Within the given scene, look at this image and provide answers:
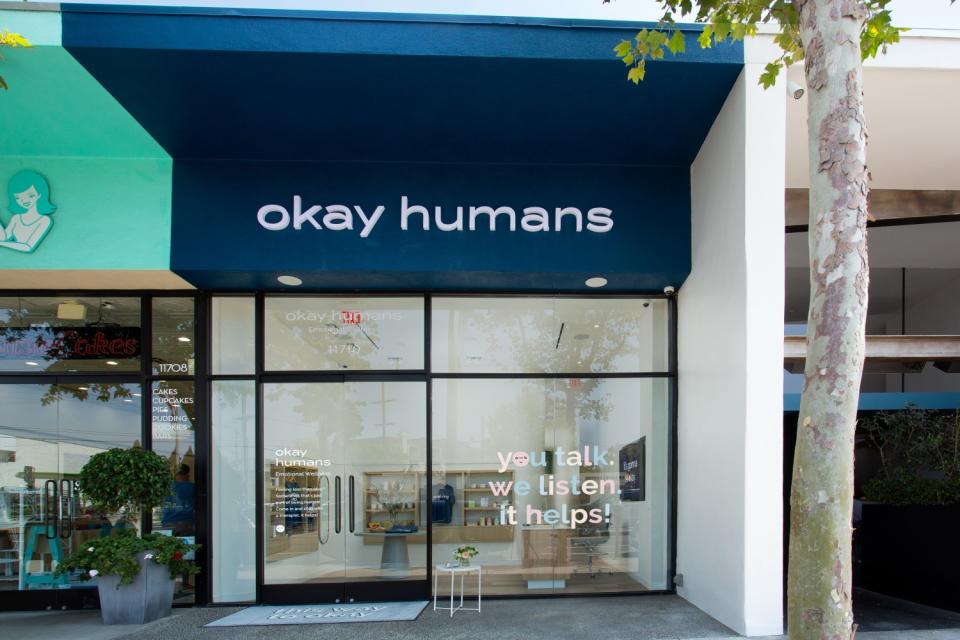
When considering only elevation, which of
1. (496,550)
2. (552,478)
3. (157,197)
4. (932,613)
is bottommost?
(932,613)

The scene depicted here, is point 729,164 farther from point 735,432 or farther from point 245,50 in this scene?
point 245,50

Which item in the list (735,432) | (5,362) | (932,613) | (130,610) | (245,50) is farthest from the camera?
(5,362)

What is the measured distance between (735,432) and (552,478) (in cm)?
210

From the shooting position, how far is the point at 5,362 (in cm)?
691

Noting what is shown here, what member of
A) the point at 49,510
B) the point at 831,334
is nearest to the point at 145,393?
the point at 49,510

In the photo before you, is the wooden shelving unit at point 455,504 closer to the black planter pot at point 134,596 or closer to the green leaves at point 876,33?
the black planter pot at point 134,596

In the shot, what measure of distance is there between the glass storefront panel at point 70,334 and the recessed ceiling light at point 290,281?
1.69 metres

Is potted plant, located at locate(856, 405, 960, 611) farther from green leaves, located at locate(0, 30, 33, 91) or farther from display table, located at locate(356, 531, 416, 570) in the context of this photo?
green leaves, located at locate(0, 30, 33, 91)

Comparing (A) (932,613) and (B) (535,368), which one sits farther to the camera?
(B) (535,368)

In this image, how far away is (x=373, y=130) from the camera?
6070 mm

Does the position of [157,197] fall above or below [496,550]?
above

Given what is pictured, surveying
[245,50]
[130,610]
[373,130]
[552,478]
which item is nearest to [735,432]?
[552,478]

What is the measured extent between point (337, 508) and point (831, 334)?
17.6 ft

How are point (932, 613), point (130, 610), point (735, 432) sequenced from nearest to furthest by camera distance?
point (735, 432)
point (130, 610)
point (932, 613)
